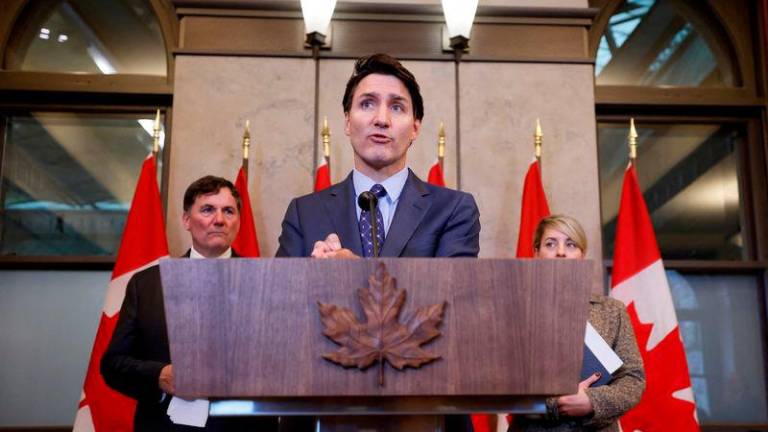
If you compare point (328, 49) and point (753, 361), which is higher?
point (328, 49)

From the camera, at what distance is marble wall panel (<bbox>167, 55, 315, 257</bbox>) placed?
402cm

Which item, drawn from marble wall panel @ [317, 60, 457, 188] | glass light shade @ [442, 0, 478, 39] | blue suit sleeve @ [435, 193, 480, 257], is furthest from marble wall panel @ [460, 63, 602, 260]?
blue suit sleeve @ [435, 193, 480, 257]

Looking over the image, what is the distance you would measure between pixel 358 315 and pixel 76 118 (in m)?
3.75

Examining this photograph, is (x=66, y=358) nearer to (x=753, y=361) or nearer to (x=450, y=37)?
(x=450, y=37)

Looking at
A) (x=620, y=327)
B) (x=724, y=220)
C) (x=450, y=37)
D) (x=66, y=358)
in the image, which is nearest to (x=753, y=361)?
(x=724, y=220)

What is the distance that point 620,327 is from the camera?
268 cm

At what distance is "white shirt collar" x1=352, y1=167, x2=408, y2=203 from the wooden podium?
0.60 metres

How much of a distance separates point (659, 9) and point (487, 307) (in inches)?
165

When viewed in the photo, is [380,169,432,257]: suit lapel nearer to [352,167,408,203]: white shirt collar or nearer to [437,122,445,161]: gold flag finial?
[352,167,408,203]: white shirt collar

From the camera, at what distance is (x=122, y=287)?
12.2 feet

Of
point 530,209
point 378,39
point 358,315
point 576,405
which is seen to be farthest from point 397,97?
point 378,39

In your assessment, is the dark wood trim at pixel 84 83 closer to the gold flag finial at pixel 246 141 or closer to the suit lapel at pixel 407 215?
the gold flag finial at pixel 246 141

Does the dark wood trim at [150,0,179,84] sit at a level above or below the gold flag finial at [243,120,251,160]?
above

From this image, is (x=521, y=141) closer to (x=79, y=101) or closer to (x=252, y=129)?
(x=252, y=129)
